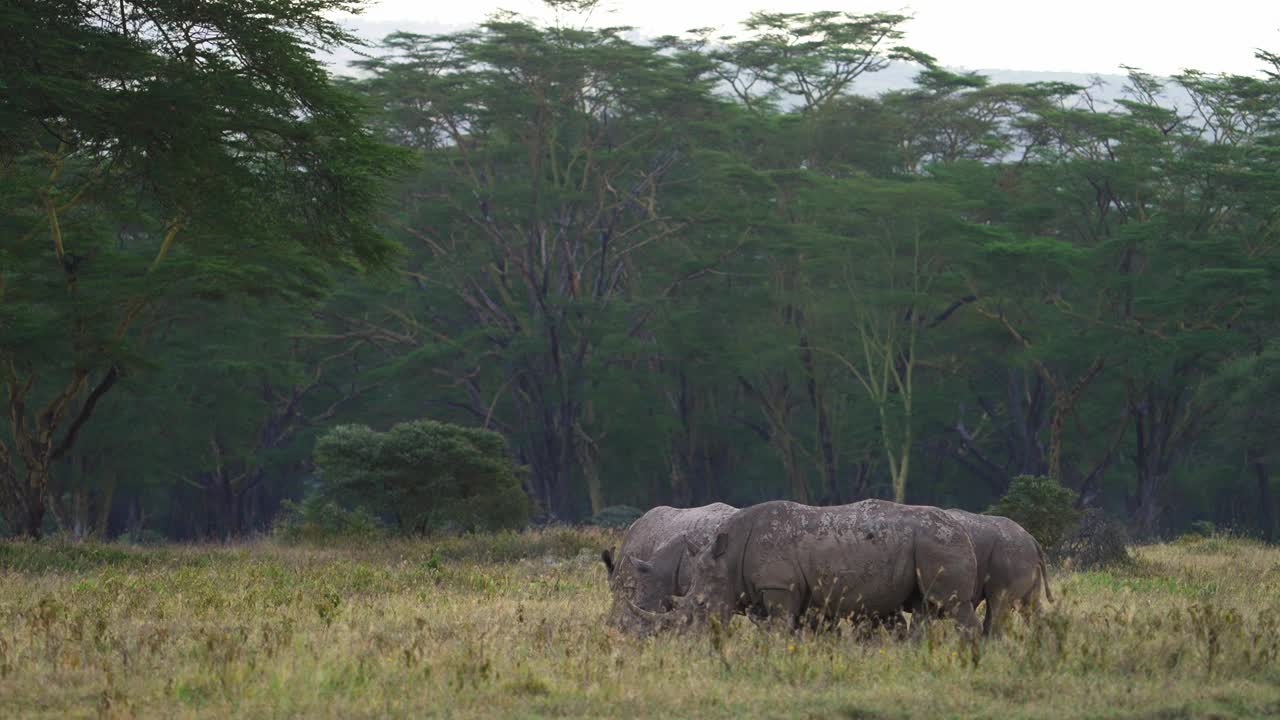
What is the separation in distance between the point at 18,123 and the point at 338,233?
405 cm

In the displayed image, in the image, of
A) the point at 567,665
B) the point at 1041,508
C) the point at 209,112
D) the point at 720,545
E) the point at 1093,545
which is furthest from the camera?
the point at 1041,508

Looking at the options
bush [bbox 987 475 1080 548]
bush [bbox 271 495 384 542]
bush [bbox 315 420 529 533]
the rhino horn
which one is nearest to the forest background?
bush [bbox 315 420 529 533]

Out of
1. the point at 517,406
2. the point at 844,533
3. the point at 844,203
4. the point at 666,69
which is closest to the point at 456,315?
the point at 517,406

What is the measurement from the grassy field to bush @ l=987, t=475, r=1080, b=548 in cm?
869

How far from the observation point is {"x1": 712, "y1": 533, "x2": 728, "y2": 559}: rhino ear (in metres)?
12.0

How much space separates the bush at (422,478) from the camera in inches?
1224

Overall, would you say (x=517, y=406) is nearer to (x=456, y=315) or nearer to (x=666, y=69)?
(x=456, y=315)

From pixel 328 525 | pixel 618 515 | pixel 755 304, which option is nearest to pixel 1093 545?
pixel 328 525

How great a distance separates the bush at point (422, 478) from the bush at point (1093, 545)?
1283cm

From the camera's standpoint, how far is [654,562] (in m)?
12.5

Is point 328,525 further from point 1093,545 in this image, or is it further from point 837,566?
point 837,566

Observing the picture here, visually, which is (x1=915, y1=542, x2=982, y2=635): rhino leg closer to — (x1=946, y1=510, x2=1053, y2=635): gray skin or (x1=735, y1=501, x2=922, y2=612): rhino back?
(x1=735, y1=501, x2=922, y2=612): rhino back

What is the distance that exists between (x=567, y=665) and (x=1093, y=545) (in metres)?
14.4

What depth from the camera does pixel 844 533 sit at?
473 inches
